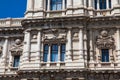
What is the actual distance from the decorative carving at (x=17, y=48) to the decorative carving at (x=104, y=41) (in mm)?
8176

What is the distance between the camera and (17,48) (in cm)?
3419

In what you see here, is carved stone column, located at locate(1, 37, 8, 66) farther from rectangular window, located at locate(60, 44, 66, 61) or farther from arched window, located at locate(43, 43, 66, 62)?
rectangular window, located at locate(60, 44, 66, 61)

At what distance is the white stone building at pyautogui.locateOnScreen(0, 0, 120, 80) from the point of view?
30.3m

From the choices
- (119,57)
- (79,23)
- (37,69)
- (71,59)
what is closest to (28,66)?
(37,69)

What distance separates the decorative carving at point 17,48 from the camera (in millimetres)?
33969

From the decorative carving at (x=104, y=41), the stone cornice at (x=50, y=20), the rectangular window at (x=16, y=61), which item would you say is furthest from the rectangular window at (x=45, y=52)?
the decorative carving at (x=104, y=41)

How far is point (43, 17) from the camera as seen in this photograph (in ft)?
Result: 107

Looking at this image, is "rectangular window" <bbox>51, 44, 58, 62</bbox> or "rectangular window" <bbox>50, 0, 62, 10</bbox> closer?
"rectangular window" <bbox>51, 44, 58, 62</bbox>

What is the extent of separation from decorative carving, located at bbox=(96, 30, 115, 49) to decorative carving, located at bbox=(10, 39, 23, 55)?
Result: 8176 mm

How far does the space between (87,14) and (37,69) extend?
7374 millimetres

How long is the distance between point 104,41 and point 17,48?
30.2ft

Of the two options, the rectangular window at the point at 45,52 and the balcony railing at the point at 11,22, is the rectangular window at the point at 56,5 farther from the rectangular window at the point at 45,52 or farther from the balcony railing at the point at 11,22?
the rectangular window at the point at 45,52

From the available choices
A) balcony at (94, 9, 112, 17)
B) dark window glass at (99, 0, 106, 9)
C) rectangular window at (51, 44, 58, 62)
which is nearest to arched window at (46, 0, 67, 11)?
balcony at (94, 9, 112, 17)

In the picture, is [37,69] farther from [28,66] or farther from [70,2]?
[70,2]
